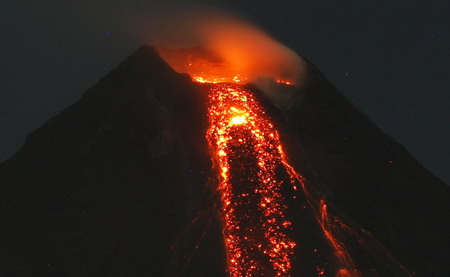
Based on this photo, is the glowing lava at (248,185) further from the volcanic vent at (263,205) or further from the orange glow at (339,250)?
the orange glow at (339,250)

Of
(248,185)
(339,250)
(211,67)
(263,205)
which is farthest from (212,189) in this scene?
(211,67)

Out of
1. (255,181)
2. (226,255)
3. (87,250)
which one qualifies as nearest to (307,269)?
(226,255)

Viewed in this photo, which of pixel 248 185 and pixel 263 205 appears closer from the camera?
pixel 263 205

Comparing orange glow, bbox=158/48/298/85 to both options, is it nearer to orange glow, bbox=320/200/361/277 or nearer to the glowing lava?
the glowing lava

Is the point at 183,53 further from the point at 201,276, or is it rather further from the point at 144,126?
the point at 201,276

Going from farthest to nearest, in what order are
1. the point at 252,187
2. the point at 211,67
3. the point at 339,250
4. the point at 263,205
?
the point at 211,67 < the point at 252,187 < the point at 263,205 < the point at 339,250

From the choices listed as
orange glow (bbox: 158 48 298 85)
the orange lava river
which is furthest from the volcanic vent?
orange glow (bbox: 158 48 298 85)

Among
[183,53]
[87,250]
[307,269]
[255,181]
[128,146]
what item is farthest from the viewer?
[183,53]

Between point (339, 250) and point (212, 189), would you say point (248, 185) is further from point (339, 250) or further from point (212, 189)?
point (339, 250)
